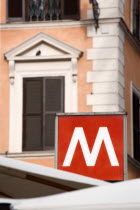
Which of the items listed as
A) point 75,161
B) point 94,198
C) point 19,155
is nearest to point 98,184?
point 94,198

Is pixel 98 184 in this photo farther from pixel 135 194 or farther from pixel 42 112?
pixel 42 112

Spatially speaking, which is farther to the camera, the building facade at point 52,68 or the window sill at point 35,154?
the building facade at point 52,68

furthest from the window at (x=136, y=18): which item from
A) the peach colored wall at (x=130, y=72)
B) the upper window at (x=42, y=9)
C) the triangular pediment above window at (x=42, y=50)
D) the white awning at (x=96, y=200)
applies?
the white awning at (x=96, y=200)

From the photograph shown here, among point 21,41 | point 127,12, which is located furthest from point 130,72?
point 21,41

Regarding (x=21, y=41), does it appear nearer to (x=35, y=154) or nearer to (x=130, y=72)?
(x=35, y=154)

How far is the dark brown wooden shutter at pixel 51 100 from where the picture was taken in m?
18.7

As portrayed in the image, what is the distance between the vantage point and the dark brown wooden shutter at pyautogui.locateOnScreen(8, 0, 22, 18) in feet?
63.1

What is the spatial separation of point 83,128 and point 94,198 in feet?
15.3

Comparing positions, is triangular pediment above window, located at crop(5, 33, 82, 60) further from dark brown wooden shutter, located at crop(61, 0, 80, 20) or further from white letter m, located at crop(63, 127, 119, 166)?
white letter m, located at crop(63, 127, 119, 166)

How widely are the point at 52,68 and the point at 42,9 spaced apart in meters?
1.33

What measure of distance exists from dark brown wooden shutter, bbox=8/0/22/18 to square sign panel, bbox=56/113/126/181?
1212 cm

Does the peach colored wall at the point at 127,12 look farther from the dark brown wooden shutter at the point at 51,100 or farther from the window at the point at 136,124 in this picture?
the dark brown wooden shutter at the point at 51,100

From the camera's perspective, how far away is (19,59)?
1884 centimetres

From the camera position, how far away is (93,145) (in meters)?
7.09
